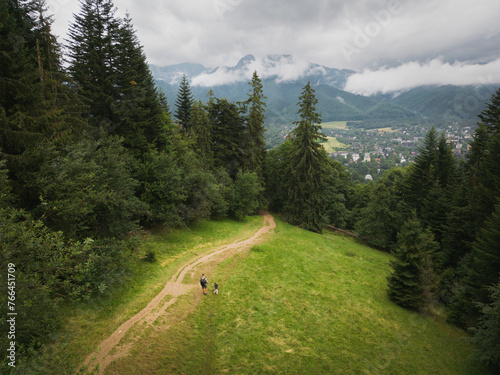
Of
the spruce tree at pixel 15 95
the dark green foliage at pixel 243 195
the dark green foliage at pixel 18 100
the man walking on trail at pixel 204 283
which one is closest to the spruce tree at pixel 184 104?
the dark green foliage at pixel 243 195

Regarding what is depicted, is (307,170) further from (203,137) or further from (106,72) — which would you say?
(106,72)

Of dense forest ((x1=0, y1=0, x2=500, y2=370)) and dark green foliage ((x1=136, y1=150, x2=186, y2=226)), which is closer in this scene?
dense forest ((x1=0, y1=0, x2=500, y2=370))

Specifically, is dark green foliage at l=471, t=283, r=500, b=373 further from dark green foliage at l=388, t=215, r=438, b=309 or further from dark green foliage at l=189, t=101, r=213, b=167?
dark green foliage at l=189, t=101, r=213, b=167

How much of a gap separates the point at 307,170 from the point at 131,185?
81.0 ft

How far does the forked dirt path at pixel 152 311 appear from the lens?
10.1 meters

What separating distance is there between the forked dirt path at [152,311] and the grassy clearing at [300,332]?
0.97m

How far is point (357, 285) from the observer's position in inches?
826

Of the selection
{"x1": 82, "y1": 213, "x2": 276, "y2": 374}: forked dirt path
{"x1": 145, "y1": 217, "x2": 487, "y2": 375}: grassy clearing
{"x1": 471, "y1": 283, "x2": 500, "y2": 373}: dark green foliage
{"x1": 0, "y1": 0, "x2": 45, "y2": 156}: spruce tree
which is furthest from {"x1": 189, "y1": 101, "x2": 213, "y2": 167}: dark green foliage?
{"x1": 471, "y1": 283, "x2": 500, "y2": 373}: dark green foliage

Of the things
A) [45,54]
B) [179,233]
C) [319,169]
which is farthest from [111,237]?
[319,169]

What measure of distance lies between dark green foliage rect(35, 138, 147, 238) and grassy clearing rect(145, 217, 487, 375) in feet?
24.5

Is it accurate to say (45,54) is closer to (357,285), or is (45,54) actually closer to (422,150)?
(357,285)

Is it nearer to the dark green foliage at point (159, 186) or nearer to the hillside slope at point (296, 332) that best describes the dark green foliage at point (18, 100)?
the dark green foliage at point (159, 186)

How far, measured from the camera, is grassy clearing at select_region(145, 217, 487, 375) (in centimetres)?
1181

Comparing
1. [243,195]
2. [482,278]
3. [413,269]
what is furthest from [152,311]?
[482,278]
